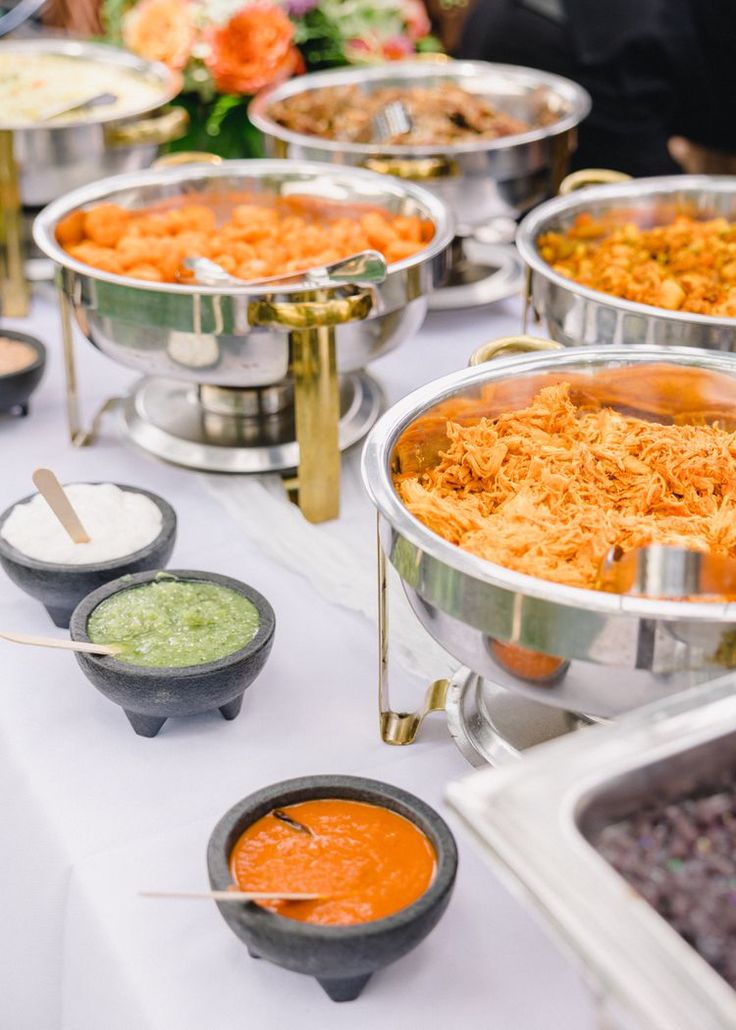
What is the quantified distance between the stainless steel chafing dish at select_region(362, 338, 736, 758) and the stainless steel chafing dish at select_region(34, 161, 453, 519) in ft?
1.07

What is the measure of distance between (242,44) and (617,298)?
130cm

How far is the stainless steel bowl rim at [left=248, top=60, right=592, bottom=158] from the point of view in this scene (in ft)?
6.73

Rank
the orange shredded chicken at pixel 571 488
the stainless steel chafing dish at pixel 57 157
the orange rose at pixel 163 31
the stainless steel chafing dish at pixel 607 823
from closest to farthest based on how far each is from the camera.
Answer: the stainless steel chafing dish at pixel 607 823
the orange shredded chicken at pixel 571 488
the stainless steel chafing dish at pixel 57 157
the orange rose at pixel 163 31

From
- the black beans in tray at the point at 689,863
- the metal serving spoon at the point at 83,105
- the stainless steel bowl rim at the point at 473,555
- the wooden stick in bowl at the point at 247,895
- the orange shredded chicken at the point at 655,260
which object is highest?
the metal serving spoon at the point at 83,105

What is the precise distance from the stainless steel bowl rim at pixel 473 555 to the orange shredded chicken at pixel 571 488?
0.04 meters

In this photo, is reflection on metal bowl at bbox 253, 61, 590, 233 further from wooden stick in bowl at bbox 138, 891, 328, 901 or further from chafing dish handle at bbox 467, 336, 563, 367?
wooden stick in bowl at bbox 138, 891, 328, 901

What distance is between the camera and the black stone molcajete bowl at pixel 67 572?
4.29 ft

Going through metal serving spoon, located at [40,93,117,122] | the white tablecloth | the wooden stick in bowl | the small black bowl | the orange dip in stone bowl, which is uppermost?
metal serving spoon, located at [40,93,117,122]

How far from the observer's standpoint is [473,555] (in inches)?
38.3

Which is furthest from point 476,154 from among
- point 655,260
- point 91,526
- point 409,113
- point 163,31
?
point 91,526

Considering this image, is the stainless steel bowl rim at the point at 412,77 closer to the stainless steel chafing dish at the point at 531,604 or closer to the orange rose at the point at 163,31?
the orange rose at the point at 163,31

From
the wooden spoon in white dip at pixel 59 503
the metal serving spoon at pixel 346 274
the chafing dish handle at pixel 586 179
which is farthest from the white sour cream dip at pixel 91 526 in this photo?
the chafing dish handle at pixel 586 179

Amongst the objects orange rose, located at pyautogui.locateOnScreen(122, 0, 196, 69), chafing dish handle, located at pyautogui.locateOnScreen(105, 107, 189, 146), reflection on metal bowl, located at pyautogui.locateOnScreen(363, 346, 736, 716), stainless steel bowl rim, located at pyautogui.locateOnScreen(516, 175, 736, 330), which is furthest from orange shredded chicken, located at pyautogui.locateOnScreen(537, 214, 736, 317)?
orange rose, located at pyautogui.locateOnScreen(122, 0, 196, 69)

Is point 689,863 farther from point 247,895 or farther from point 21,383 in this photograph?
point 21,383
